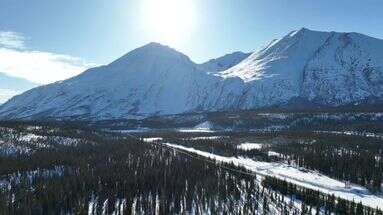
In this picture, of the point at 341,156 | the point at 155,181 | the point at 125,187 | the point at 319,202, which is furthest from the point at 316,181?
the point at 125,187

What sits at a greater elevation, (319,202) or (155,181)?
(155,181)

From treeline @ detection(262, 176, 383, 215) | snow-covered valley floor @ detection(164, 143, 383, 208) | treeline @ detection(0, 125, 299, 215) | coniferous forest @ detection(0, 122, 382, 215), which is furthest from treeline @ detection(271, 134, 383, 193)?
treeline @ detection(0, 125, 299, 215)

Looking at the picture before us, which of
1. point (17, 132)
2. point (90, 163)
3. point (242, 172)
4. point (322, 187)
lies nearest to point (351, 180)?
point (322, 187)

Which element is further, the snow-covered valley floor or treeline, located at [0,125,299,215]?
the snow-covered valley floor

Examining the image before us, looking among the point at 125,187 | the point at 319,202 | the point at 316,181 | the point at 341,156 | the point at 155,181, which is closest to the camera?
the point at 319,202

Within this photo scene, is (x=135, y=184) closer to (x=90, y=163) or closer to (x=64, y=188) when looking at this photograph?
(x=64, y=188)

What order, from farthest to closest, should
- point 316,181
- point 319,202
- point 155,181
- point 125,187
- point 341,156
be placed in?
point 341,156 < point 316,181 < point 155,181 < point 125,187 < point 319,202

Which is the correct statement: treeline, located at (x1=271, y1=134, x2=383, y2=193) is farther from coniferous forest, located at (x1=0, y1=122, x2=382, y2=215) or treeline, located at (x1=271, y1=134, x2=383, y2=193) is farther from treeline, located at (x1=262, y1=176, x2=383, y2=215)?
treeline, located at (x1=262, y1=176, x2=383, y2=215)

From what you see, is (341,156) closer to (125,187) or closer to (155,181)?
(155,181)

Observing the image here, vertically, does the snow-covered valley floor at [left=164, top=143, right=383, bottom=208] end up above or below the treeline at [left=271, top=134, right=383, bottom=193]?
below

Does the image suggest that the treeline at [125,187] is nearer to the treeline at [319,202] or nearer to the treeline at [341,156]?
the treeline at [319,202]
